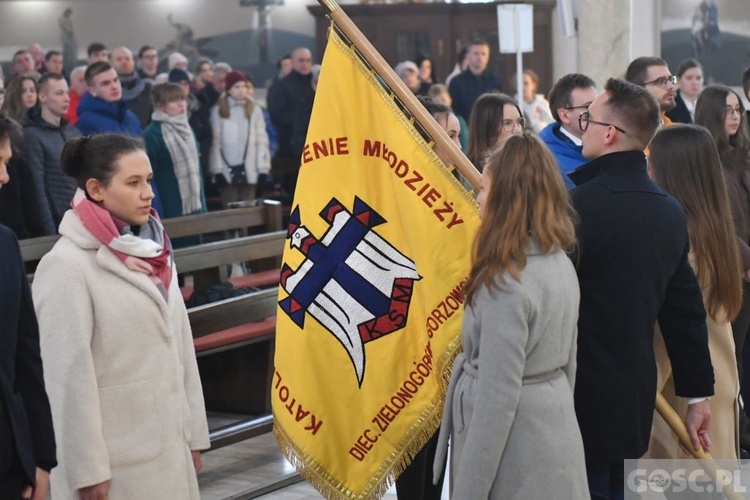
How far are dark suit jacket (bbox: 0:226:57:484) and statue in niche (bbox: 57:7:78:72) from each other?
46.4ft

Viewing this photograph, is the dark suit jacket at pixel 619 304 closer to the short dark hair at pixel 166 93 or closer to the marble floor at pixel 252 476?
the marble floor at pixel 252 476

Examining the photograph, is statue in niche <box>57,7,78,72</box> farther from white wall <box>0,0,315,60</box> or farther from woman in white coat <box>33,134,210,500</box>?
woman in white coat <box>33,134,210,500</box>

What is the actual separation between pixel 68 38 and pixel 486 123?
12768 mm

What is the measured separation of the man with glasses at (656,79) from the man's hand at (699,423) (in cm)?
243

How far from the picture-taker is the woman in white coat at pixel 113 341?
10.7 ft

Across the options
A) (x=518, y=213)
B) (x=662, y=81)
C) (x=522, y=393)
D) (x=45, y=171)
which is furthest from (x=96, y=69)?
(x=522, y=393)

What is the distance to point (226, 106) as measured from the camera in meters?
11.0

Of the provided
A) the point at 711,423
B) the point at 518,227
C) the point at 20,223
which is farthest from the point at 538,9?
the point at 518,227

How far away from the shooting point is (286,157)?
12.9m

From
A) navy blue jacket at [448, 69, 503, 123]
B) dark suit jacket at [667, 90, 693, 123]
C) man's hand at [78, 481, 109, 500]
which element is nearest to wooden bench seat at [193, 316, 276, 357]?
man's hand at [78, 481, 109, 500]

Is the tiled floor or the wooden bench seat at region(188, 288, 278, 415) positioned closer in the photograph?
the tiled floor

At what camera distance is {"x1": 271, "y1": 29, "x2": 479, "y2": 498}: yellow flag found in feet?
13.1

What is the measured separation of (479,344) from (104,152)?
125 cm

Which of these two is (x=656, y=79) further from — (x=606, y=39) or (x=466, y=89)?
(x=466, y=89)
